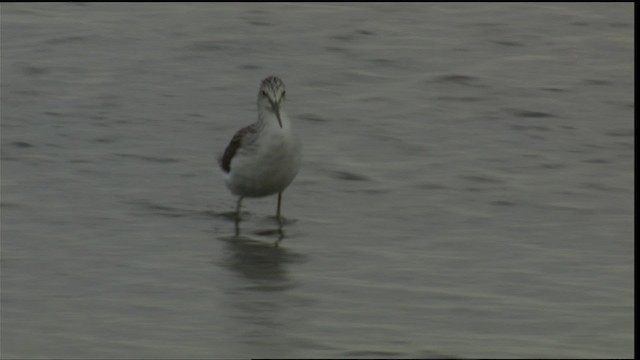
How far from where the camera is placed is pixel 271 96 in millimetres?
15148

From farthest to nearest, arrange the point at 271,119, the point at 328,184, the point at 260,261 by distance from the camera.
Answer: the point at 328,184 < the point at 271,119 < the point at 260,261

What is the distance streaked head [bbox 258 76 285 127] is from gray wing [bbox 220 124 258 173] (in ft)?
0.61

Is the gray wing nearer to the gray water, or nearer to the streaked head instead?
the streaked head

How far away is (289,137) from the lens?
14664mm

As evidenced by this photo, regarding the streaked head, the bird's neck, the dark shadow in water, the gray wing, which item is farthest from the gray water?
the streaked head

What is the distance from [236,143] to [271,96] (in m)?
0.47

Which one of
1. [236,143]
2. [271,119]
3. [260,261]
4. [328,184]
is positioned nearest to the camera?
[260,261]

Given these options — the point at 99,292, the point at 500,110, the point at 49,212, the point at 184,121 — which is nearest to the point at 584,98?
the point at 500,110

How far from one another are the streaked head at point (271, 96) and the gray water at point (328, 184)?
86cm

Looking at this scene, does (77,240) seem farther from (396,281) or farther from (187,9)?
(187,9)

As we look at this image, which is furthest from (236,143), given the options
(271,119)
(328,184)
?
(328,184)

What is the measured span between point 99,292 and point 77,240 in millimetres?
1661

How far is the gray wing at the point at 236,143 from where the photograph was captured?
49.0 ft

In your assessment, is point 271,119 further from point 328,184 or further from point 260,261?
point 260,261
